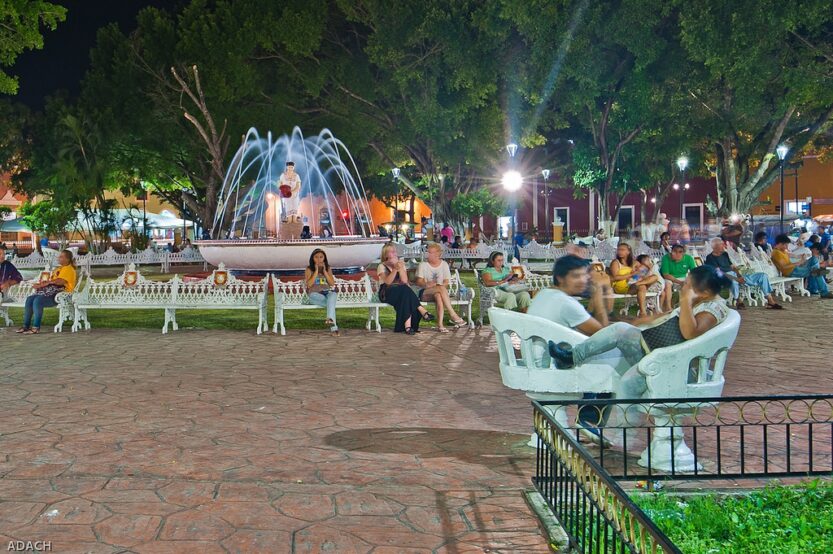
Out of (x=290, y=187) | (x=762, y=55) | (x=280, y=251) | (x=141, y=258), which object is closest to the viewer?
(x=280, y=251)

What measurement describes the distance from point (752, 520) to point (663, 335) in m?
1.57

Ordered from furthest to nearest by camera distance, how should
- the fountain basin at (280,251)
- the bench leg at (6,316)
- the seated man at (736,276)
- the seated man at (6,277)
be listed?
the fountain basin at (280,251), the seated man at (736,276), the bench leg at (6,316), the seated man at (6,277)

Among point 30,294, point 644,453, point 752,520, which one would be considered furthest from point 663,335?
point 30,294

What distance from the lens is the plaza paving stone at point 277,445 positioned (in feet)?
14.1

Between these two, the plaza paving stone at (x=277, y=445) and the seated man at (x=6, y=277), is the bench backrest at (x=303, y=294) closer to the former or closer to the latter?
the plaza paving stone at (x=277, y=445)

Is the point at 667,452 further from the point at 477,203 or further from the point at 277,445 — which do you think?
the point at 477,203

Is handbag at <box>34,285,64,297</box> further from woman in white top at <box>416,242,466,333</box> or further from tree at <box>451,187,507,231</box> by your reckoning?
tree at <box>451,187,507,231</box>

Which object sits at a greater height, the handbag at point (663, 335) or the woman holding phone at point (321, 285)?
the woman holding phone at point (321, 285)

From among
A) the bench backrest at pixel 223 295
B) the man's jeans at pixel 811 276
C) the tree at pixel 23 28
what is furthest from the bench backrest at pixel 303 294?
the tree at pixel 23 28

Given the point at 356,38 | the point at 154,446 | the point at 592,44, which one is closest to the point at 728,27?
the point at 592,44

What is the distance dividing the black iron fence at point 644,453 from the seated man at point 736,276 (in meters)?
7.78

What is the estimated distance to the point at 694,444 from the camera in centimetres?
489

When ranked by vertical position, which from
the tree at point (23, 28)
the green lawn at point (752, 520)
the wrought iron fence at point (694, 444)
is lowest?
the green lawn at point (752, 520)

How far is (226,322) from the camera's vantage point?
14008mm
